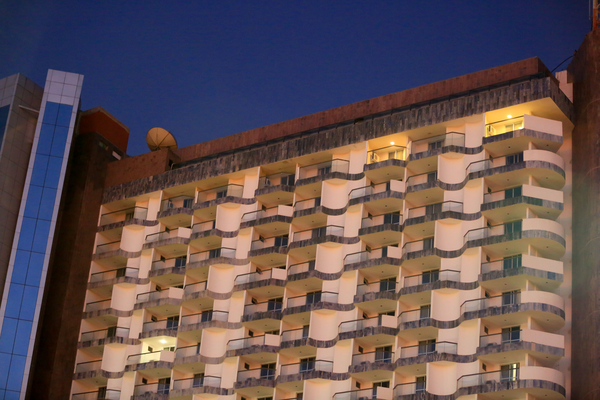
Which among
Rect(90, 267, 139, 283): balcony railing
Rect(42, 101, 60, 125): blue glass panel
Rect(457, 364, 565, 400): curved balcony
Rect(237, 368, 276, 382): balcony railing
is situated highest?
Rect(42, 101, 60, 125): blue glass panel

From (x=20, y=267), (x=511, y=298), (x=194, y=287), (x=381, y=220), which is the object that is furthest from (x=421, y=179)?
(x=20, y=267)

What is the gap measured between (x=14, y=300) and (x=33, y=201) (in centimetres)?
1004

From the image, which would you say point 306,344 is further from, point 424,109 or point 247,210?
point 424,109

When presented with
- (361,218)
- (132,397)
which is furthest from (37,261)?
(361,218)

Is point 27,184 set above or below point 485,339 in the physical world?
above

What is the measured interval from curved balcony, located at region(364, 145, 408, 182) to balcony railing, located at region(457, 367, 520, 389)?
66.0 ft

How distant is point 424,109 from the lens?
86688 mm

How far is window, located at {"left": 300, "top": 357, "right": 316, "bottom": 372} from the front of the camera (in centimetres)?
8425

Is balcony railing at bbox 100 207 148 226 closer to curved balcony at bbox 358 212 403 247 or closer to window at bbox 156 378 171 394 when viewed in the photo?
window at bbox 156 378 171 394

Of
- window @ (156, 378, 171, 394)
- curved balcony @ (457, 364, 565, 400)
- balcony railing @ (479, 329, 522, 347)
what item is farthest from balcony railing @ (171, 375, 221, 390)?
balcony railing @ (479, 329, 522, 347)

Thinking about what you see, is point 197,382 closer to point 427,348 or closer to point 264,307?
point 264,307

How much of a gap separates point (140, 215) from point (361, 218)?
26108 mm

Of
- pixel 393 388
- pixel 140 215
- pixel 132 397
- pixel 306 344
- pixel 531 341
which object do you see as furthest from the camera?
pixel 140 215

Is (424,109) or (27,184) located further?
(27,184)
